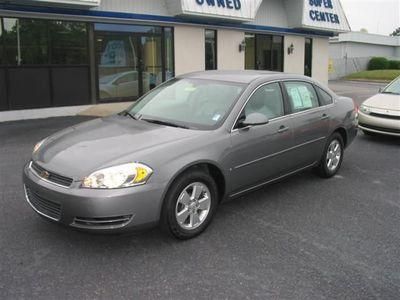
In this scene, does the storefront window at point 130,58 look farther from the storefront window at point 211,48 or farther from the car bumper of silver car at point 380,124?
the car bumper of silver car at point 380,124

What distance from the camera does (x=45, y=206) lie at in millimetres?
3717

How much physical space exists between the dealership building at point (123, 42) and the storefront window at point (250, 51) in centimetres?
4

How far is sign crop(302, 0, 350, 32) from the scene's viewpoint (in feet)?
58.9

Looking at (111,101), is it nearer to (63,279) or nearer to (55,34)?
(55,34)

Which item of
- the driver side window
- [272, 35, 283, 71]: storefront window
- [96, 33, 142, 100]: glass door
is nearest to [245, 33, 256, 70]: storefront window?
[272, 35, 283, 71]: storefront window

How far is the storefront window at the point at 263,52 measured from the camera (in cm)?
1730

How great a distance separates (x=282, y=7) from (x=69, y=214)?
1652 centimetres

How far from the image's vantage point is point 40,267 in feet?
11.4

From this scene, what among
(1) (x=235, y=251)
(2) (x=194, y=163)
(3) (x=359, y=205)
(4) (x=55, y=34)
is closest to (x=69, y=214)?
(2) (x=194, y=163)

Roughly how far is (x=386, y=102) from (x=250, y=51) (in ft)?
30.0

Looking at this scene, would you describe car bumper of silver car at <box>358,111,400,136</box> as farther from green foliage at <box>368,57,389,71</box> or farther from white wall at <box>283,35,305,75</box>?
green foliage at <box>368,57,389,71</box>

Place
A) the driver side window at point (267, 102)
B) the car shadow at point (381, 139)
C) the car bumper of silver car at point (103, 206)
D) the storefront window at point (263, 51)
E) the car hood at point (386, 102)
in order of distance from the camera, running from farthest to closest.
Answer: the storefront window at point (263, 51) < the car shadow at point (381, 139) < the car hood at point (386, 102) < the driver side window at point (267, 102) < the car bumper of silver car at point (103, 206)

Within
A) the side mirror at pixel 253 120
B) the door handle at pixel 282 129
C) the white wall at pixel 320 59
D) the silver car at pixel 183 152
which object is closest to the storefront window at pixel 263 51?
the white wall at pixel 320 59

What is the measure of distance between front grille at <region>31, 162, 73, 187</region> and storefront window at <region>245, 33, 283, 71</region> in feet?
46.6
